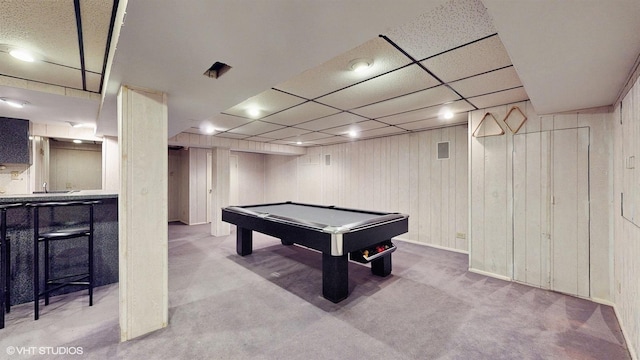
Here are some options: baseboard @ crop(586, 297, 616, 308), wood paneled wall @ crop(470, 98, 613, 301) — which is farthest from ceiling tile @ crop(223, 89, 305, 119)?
baseboard @ crop(586, 297, 616, 308)

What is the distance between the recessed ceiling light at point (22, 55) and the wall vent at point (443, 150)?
5291 mm

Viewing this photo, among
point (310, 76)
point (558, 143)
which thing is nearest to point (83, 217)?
point (310, 76)

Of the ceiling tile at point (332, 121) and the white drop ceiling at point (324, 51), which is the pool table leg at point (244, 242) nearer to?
the white drop ceiling at point (324, 51)

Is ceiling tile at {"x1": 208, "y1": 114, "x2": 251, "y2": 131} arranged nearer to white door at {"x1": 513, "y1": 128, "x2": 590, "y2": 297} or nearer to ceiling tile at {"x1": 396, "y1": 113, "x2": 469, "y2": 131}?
ceiling tile at {"x1": 396, "y1": 113, "x2": 469, "y2": 131}

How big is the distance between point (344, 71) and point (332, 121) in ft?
6.22

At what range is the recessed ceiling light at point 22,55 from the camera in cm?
189

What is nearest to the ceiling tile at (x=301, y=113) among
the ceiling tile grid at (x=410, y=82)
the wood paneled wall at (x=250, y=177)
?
the ceiling tile grid at (x=410, y=82)

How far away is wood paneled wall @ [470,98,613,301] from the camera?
2.61 m

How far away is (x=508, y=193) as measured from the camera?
3203 millimetres

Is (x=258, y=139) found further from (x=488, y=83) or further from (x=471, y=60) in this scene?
(x=471, y=60)

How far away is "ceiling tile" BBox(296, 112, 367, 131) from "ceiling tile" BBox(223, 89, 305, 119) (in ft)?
2.70

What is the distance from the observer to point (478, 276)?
3.31m

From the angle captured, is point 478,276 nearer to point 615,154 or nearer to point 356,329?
point 615,154

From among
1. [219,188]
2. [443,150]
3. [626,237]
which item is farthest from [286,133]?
[626,237]
